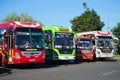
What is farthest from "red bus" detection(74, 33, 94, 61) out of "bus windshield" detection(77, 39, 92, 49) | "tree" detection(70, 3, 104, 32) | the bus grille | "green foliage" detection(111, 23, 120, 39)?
"tree" detection(70, 3, 104, 32)

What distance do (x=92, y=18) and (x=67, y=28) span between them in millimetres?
28442

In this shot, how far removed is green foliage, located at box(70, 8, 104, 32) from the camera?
53719mm

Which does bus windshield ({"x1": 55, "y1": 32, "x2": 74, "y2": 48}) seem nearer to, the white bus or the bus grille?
the bus grille

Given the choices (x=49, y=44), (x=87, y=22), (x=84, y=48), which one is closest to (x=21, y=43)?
(x=49, y=44)

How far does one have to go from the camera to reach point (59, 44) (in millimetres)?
25547

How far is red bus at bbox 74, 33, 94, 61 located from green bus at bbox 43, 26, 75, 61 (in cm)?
383

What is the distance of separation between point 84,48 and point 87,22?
80.0 ft

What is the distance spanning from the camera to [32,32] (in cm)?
2166

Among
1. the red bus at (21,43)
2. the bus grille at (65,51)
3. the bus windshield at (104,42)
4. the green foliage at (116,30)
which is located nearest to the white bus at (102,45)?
the bus windshield at (104,42)

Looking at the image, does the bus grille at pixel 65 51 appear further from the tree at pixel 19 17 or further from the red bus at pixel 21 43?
the tree at pixel 19 17

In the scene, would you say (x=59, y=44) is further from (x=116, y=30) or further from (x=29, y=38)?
(x=116, y=30)

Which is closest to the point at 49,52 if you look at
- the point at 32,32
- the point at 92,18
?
the point at 32,32

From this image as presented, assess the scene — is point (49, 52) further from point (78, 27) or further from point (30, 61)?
point (78, 27)

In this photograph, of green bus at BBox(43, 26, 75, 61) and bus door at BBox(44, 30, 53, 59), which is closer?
green bus at BBox(43, 26, 75, 61)
